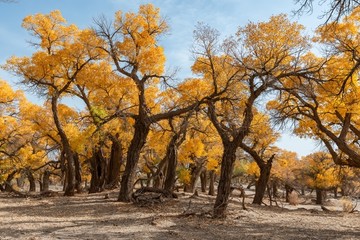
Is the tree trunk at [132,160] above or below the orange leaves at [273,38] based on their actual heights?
below

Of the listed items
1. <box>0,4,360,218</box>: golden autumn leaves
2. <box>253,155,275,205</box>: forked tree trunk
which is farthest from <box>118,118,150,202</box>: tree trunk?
<box>253,155,275,205</box>: forked tree trunk

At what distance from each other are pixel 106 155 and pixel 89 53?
11.2 m

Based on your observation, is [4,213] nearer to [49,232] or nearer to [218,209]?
[49,232]

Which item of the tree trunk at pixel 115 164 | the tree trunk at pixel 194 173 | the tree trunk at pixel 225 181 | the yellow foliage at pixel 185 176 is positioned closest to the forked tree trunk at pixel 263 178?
the tree trunk at pixel 225 181

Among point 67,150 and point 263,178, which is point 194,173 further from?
point 67,150

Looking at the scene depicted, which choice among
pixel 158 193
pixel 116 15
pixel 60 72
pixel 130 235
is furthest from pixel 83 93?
pixel 130 235

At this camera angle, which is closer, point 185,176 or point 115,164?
point 115,164

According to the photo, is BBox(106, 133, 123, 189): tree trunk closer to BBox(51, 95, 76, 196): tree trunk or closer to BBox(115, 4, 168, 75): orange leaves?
BBox(51, 95, 76, 196): tree trunk

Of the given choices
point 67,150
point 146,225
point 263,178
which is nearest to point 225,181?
point 146,225

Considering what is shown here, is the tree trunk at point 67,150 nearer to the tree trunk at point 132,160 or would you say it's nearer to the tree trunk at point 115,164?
the tree trunk at point 115,164

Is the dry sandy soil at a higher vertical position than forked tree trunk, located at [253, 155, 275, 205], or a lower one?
lower

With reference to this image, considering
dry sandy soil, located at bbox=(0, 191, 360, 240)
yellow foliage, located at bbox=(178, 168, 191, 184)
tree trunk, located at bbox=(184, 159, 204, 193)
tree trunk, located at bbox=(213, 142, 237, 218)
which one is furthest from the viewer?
tree trunk, located at bbox=(184, 159, 204, 193)

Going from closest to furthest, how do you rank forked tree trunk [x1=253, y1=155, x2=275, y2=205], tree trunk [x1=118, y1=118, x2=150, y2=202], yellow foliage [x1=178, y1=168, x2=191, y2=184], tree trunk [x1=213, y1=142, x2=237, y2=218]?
tree trunk [x1=213, y1=142, x2=237, y2=218] → tree trunk [x1=118, y1=118, x2=150, y2=202] → forked tree trunk [x1=253, y1=155, x2=275, y2=205] → yellow foliage [x1=178, y1=168, x2=191, y2=184]

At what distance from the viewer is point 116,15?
1488 cm
